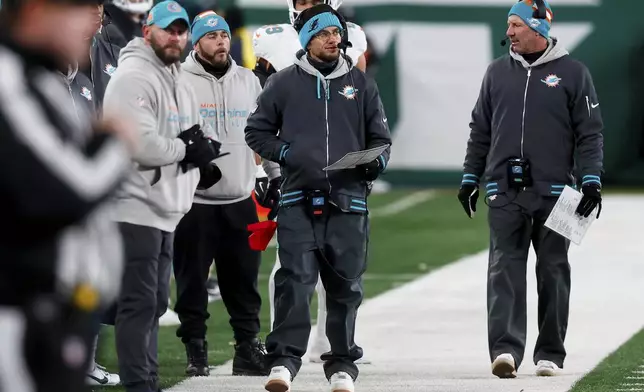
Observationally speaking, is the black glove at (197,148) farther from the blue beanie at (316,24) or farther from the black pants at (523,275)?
the black pants at (523,275)

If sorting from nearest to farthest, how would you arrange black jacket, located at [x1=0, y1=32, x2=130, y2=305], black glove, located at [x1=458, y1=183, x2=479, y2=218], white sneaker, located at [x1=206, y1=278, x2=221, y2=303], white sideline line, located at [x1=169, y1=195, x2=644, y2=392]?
black jacket, located at [x1=0, y1=32, x2=130, y2=305] < white sideline line, located at [x1=169, y1=195, x2=644, y2=392] < black glove, located at [x1=458, y1=183, x2=479, y2=218] < white sneaker, located at [x1=206, y1=278, x2=221, y2=303]

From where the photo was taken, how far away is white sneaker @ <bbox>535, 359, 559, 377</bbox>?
27.1 feet

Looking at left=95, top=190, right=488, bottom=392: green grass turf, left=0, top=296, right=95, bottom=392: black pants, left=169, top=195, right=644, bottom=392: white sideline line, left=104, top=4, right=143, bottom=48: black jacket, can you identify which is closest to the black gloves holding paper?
left=169, top=195, right=644, bottom=392: white sideline line

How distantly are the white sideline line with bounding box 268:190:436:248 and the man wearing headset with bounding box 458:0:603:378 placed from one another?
361 inches

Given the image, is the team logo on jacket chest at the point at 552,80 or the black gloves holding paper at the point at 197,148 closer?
the black gloves holding paper at the point at 197,148

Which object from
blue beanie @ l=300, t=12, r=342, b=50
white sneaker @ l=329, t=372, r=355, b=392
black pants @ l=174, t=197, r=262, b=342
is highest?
blue beanie @ l=300, t=12, r=342, b=50

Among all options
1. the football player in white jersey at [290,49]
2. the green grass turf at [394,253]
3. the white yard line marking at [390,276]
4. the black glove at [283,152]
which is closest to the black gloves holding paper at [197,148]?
the black glove at [283,152]

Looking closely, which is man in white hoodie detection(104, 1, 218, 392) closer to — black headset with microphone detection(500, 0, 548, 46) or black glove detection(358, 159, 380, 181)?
black glove detection(358, 159, 380, 181)

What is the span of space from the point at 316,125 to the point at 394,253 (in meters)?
7.05

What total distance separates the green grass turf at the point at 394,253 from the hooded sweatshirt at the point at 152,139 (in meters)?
1.35

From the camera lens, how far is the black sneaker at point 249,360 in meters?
8.30

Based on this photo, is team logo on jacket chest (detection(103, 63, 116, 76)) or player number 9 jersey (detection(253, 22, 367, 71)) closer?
team logo on jacket chest (detection(103, 63, 116, 76))

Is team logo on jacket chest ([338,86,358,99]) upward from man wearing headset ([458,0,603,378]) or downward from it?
upward

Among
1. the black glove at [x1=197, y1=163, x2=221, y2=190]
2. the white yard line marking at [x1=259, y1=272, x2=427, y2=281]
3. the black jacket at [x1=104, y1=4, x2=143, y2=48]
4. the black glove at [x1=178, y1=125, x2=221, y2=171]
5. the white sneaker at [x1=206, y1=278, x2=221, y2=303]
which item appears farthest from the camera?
the white yard line marking at [x1=259, y1=272, x2=427, y2=281]
